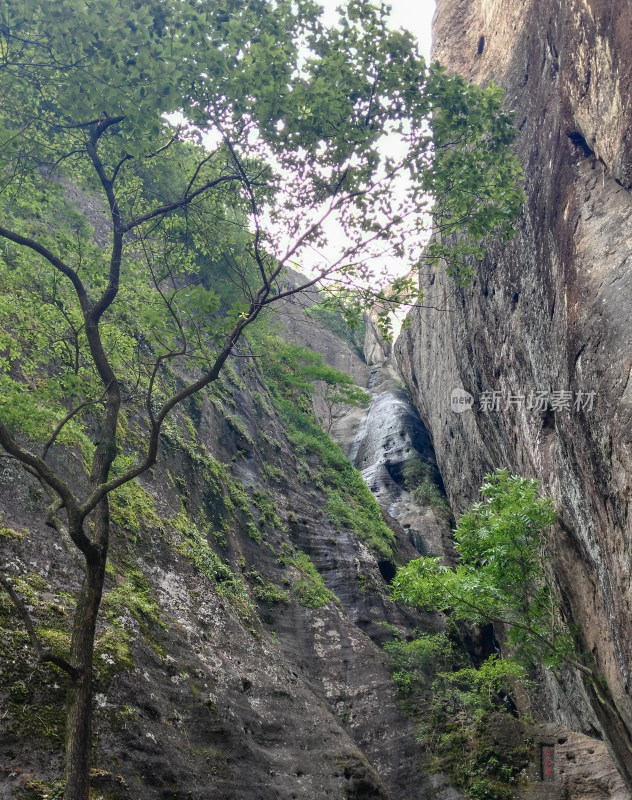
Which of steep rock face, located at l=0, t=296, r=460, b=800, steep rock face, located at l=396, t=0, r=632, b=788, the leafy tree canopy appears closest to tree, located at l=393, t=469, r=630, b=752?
the leafy tree canopy

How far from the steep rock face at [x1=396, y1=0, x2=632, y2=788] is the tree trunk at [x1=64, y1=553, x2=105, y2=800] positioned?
21.1 ft

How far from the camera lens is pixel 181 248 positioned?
8602 millimetres

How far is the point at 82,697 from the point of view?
486cm

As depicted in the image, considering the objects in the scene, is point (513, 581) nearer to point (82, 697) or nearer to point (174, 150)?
point (82, 697)

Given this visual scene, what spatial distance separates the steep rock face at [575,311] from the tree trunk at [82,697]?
643 cm

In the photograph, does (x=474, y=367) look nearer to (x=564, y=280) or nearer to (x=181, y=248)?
(x=564, y=280)

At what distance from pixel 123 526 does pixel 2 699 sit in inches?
168

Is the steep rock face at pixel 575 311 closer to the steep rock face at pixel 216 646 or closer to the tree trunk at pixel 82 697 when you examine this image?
the steep rock face at pixel 216 646

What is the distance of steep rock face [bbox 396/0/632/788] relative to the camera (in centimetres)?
781

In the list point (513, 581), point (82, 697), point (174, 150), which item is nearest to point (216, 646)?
point (82, 697)

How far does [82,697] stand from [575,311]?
8.23 meters

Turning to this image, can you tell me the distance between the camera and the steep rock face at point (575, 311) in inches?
308

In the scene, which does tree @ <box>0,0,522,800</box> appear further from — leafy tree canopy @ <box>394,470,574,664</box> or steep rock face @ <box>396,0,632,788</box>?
leafy tree canopy @ <box>394,470,574,664</box>

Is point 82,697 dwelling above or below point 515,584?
below
